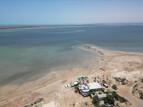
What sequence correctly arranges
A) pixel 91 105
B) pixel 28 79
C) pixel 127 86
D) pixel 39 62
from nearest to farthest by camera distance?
pixel 91 105 < pixel 127 86 < pixel 28 79 < pixel 39 62

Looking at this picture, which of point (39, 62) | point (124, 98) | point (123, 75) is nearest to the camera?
point (124, 98)

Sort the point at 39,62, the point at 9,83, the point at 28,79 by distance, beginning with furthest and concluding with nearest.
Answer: the point at 39,62
the point at 28,79
the point at 9,83

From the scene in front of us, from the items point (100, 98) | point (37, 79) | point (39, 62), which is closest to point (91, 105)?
point (100, 98)

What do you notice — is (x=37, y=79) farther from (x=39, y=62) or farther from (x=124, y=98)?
(x=124, y=98)

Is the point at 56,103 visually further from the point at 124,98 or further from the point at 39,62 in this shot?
the point at 39,62

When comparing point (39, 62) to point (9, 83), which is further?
point (39, 62)

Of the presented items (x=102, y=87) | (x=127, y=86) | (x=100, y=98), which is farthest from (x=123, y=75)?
(x=100, y=98)

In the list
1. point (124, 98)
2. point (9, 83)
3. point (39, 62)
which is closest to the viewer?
point (124, 98)

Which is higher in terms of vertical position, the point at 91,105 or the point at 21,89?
the point at 91,105

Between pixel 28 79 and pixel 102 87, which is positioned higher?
pixel 102 87
